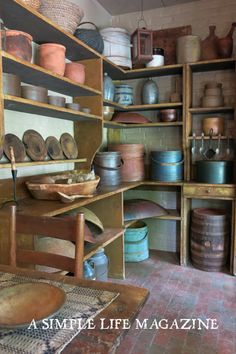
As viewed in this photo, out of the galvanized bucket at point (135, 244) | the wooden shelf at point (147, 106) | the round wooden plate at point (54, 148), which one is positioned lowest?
the galvanized bucket at point (135, 244)

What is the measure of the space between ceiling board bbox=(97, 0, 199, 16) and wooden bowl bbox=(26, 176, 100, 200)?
242cm

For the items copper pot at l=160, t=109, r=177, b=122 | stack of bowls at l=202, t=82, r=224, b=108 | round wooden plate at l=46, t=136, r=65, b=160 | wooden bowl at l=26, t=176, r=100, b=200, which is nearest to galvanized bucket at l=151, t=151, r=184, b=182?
copper pot at l=160, t=109, r=177, b=122

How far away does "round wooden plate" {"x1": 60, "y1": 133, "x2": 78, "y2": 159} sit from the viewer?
2742 millimetres

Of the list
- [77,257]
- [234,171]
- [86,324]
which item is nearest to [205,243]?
[234,171]

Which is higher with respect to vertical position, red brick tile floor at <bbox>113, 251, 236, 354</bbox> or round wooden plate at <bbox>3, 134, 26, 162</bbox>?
round wooden plate at <bbox>3, 134, 26, 162</bbox>

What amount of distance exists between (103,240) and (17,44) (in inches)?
64.0

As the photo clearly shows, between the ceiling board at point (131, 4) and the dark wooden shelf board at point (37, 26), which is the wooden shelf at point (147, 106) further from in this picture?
the ceiling board at point (131, 4)

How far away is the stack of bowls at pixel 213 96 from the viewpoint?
329 centimetres

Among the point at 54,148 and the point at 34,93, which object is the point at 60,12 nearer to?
the point at 34,93

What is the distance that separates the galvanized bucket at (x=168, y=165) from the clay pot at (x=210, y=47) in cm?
109

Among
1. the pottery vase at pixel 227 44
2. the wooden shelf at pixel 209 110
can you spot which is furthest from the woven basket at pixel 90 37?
the pottery vase at pixel 227 44

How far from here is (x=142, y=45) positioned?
129 inches

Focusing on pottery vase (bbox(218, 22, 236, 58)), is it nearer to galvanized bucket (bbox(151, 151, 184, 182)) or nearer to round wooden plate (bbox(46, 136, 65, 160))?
galvanized bucket (bbox(151, 151, 184, 182))

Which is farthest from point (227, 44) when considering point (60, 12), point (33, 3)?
point (33, 3)
